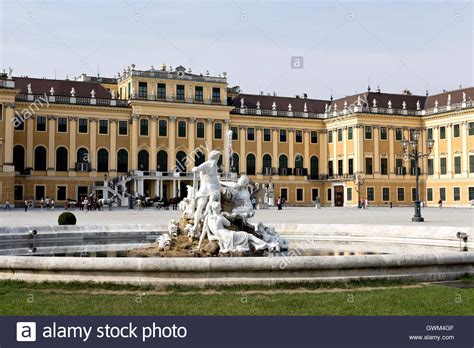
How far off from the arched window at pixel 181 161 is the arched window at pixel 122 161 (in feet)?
16.5

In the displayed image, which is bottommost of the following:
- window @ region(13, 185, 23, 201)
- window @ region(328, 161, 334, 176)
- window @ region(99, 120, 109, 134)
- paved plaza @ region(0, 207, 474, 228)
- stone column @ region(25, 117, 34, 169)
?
paved plaza @ region(0, 207, 474, 228)

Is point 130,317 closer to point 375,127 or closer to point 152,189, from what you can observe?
point 152,189

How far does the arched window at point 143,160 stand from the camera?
204ft

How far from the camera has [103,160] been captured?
200 feet

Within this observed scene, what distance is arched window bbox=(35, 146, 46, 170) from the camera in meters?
58.3

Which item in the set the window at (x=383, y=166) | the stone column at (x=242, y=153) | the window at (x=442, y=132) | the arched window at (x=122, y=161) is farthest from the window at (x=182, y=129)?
the window at (x=442, y=132)

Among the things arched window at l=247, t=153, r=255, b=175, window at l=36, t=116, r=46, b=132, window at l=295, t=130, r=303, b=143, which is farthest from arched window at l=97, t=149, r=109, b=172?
window at l=295, t=130, r=303, b=143

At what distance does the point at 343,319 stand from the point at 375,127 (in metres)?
61.9

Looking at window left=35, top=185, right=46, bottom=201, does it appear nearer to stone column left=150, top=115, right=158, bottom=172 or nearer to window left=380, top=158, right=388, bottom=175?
stone column left=150, top=115, right=158, bottom=172

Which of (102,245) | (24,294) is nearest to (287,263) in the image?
(24,294)

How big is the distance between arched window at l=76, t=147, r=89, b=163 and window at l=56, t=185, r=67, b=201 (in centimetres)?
291

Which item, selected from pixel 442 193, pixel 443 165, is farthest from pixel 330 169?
pixel 442 193

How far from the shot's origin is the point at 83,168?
2357 inches

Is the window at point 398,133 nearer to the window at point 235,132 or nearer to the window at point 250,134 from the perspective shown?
the window at point 250,134
